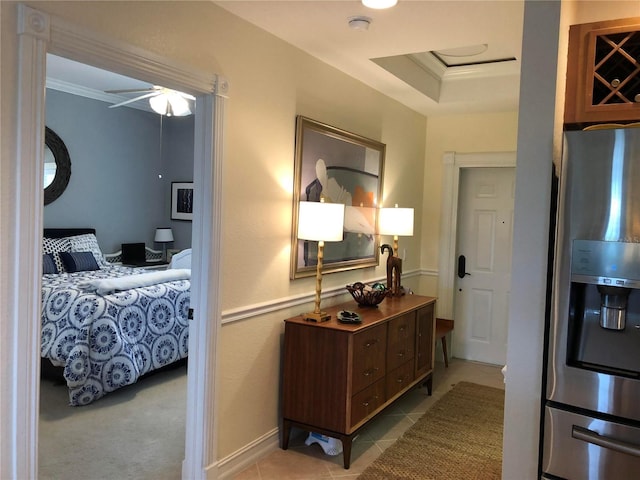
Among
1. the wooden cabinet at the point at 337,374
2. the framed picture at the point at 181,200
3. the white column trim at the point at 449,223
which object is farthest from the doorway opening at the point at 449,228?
the framed picture at the point at 181,200

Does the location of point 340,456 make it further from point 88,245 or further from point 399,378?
point 88,245

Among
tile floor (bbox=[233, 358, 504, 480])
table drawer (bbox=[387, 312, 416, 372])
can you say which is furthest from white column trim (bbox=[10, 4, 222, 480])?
table drawer (bbox=[387, 312, 416, 372])

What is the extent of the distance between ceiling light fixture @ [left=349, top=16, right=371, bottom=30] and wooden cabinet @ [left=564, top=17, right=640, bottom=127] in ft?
3.33

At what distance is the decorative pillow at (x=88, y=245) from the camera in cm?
588

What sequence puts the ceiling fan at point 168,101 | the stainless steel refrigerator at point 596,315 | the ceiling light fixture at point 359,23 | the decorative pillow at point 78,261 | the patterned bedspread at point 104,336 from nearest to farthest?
the stainless steel refrigerator at point 596,315
the ceiling light fixture at point 359,23
the patterned bedspread at point 104,336
the ceiling fan at point 168,101
the decorative pillow at point 78,261

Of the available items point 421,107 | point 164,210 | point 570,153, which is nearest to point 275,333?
point 570,153

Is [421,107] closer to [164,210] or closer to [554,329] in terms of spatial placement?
[554,329]

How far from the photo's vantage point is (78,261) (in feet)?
18.5

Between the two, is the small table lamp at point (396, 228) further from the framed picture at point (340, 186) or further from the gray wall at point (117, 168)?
the gray wall at point (117, 168)

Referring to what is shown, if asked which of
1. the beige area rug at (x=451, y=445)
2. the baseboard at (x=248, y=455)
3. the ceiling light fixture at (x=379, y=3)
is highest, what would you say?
the ceiling light fixture at (x=379, y=3)

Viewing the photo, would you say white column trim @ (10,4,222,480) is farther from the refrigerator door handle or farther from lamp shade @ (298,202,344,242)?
the refrigerator door handle

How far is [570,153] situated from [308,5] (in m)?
1.41

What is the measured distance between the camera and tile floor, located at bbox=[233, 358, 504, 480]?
2.88 metres

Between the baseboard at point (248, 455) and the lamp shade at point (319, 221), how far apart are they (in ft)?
3.97
